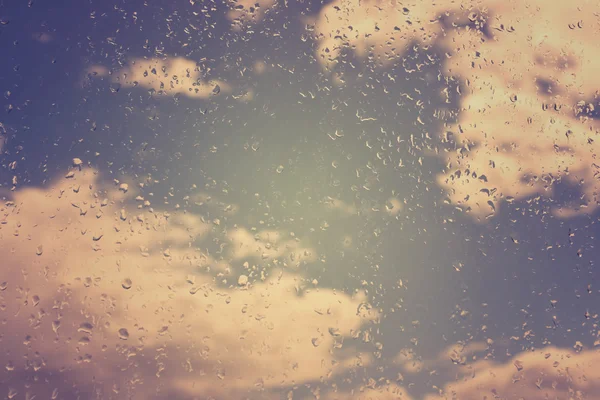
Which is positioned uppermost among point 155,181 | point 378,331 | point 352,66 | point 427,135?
point 352,66

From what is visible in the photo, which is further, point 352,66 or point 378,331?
point 378,331

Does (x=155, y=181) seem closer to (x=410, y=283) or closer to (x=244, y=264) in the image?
(x=244, y=264)

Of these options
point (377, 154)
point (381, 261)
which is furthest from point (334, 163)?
point (381, 261)

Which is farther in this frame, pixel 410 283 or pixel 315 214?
pixel 410 283

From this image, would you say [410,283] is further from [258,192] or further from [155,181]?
[155,181]

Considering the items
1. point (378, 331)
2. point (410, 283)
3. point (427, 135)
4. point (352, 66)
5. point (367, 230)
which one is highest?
point (352, 66)

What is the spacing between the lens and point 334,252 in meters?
3.12

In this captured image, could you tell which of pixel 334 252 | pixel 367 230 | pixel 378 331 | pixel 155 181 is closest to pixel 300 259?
pixel 334 252

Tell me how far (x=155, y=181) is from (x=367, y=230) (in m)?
1.48

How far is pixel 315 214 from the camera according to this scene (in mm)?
2986

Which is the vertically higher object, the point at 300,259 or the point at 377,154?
the point at 377,154

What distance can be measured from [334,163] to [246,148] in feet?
1.93

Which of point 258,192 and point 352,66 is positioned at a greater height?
point 352,66

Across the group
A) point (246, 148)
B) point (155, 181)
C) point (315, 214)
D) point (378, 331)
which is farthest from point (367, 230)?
point (155, 181)
